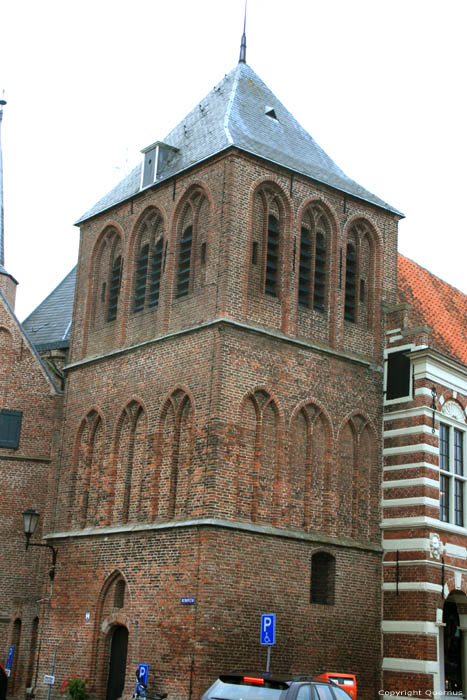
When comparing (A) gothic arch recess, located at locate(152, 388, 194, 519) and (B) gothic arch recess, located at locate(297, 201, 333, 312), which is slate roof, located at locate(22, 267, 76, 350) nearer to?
(A) gothic arch recess, located at locate(152, 388, 194, 519)

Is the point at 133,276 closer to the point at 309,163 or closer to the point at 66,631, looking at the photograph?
the point at 309,163

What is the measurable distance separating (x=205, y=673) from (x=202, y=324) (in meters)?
7.45

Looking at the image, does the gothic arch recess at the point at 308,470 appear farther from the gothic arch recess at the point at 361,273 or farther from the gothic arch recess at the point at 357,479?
the gothic arch recess at the point at 361,273

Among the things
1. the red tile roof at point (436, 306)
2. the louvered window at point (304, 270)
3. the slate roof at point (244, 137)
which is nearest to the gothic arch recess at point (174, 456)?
the louvered window at point (304, 270)

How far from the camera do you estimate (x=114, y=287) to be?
25.8 meters

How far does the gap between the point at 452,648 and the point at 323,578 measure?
422 cm

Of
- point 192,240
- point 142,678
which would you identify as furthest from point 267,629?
point 192,240

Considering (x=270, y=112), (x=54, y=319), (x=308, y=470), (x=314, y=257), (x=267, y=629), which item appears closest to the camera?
(x=267, y=629)

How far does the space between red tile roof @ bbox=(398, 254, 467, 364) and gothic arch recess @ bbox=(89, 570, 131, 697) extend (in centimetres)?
986

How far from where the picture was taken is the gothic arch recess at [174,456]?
21.2 metres

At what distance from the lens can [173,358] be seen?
73.4 feet

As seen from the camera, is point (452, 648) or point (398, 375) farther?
point (398, 375)

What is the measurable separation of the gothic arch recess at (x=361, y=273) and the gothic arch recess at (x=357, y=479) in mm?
2793

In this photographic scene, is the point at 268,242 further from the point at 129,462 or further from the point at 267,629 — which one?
the point at 267,629
